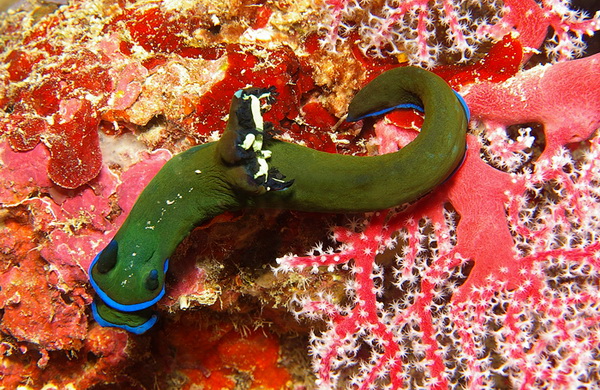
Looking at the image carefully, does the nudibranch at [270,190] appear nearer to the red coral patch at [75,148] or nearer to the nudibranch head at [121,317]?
the nudibranch head at [121,317]

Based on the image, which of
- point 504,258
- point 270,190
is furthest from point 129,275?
point 504,258

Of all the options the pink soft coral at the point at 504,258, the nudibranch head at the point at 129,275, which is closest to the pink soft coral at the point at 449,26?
the pink soft coral at the point at 504,258

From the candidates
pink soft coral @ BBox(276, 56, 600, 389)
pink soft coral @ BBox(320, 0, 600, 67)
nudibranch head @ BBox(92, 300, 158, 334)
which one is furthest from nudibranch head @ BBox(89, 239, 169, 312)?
pink soft coral @ BBox(320, 0, 600, 67)

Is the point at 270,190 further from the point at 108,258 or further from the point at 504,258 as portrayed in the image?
the point at 504,258

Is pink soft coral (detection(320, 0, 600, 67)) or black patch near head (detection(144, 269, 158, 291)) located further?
pink soft coral (detection(320, 0, 600, 67))

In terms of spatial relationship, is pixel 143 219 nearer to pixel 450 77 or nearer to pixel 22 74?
pixel 22 74

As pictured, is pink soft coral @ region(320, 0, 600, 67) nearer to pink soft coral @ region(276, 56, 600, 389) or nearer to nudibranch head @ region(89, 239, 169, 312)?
pink soft coral @ region(276, 56, 600, 389)

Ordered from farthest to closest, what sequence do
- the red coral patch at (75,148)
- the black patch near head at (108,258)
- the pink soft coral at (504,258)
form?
1. the red coral patch at (75,148)
2. the pink soft coral at (504,258)
3. the black patch near head at (108,258)
